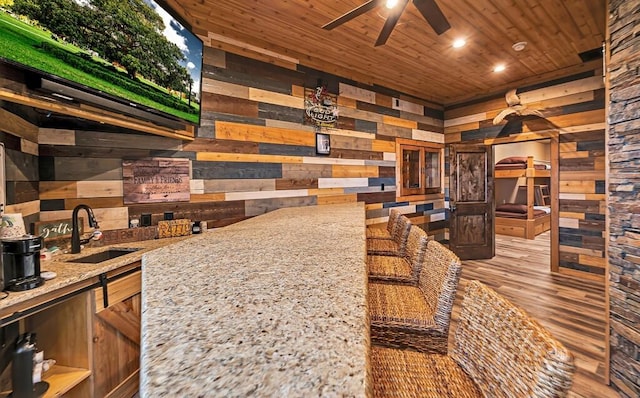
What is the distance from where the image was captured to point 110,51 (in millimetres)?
1714

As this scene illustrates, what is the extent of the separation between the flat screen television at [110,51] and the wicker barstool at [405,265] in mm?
2016

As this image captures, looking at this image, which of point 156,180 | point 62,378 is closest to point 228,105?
point 156,180

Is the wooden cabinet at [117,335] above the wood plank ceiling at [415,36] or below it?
below

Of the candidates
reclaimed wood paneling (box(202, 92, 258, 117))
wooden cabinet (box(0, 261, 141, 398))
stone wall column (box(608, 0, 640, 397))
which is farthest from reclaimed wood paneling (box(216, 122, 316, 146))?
stone wall column (box(608, 0, 640, 397))

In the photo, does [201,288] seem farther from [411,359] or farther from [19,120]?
[19,120]

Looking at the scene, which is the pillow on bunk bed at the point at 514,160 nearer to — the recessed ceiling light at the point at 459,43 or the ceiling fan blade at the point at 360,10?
the recessed ceiling light at the point at 459,43

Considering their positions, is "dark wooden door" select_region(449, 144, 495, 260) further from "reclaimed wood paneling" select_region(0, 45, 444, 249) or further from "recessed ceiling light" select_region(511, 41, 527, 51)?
"recessed ceiling light" select_region(511, 41, 527, 51)

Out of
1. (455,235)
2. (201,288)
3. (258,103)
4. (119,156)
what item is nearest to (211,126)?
(258,103)

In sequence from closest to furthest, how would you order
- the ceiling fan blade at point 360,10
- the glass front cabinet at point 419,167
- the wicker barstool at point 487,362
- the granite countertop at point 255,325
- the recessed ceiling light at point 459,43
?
the granite countertop at point 255,325 → the wicker barstool at point 487,362 → the ceiling fan blade at point 360,10 → the recessed ceiling light at point 459,43 → the glass front cabinet at point 419,167

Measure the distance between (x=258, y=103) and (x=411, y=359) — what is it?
2955 mm

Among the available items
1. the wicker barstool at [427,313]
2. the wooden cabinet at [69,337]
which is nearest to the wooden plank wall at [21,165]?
the wooden cabinet at [69,337]

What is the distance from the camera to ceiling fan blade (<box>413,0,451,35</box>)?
2.00m

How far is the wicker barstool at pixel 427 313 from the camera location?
1.18 m

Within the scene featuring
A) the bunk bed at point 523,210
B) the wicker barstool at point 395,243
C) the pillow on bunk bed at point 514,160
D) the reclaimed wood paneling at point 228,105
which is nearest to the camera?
the wicker barstool at point 395,243
